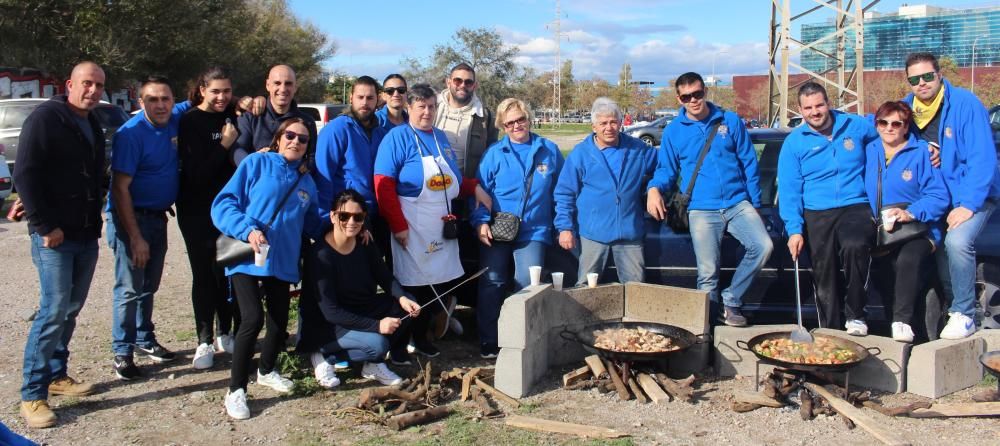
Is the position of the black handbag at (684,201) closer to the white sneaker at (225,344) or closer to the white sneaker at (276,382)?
the white sneaker at (276,382)

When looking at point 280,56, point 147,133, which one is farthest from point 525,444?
point 280,56

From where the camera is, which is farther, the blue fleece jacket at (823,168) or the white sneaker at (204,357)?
the white sneaker at (204,357)

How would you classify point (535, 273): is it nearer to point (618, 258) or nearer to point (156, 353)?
point (618, 258)

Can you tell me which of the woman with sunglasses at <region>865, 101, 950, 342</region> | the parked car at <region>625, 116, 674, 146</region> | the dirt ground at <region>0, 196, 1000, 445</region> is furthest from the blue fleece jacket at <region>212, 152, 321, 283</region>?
the parked car at <region>625, 116, 674, 146</region>

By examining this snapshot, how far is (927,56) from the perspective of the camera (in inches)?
198

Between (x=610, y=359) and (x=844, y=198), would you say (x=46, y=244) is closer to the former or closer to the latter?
(x=610, y=359)

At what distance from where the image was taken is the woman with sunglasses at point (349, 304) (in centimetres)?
479

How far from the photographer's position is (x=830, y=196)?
504 cm

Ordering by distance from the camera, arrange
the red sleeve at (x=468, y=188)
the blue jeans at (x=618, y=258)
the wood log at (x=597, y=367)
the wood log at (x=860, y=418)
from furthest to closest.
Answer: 1. the red sleeve at (x=468, y=188)
2. the blue jeans at (x=618, y=258)
3. the wood log at (x=597, y=367)
4. the wood log at (x=860, y=418)

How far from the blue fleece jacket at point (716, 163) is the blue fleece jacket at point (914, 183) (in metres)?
0.75

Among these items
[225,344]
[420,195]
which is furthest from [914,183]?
[225,344]

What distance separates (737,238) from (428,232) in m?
1.99

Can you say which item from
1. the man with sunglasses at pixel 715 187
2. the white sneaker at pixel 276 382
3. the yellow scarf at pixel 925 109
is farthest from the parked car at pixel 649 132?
the white sneaker at pixel 276 382

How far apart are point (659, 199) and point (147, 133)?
126 inches
